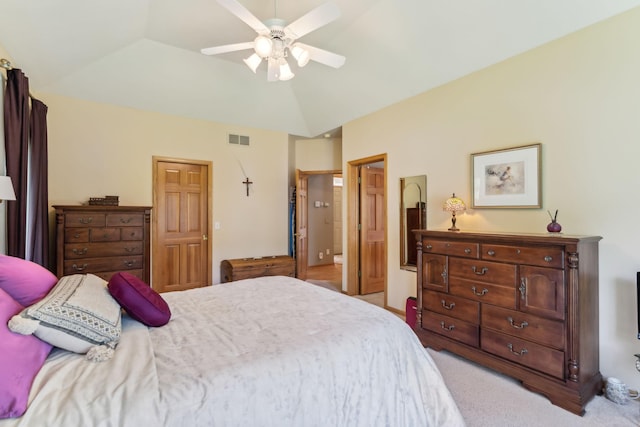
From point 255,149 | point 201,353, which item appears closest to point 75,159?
point 255,149

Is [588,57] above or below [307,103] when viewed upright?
below

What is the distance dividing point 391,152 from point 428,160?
62cm

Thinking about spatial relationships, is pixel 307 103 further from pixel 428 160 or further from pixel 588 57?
pixel 588 57

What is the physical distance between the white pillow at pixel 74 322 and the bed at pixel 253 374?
0.05m

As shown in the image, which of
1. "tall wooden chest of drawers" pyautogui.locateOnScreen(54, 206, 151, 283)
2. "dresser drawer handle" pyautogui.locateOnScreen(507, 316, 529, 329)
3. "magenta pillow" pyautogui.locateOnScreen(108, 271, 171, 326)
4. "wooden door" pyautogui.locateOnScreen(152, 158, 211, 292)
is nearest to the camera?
"magenta pillow" pyautogui.locateOnScreen(108, 271, 171, 326)

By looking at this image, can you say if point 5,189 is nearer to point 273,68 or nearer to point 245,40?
point 273,68

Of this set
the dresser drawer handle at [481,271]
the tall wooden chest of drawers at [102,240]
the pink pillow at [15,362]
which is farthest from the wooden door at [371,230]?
the pink pillow at [15,362]

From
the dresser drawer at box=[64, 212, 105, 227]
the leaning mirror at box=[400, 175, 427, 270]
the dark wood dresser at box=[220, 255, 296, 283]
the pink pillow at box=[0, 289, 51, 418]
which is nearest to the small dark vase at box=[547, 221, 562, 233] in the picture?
the leaning mirror at box=[400, 175, 427, 270]

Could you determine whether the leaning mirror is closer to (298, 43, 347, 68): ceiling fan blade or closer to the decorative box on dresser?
the decorative box on dresser

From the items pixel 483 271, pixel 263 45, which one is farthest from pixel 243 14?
pixel 483 271

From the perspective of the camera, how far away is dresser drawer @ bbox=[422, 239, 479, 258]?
2625 millimetres

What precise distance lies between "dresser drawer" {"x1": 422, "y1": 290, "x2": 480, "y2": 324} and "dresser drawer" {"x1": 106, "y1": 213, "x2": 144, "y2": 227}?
3.42 meters

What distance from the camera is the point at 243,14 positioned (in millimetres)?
2123

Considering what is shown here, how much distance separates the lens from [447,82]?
331 cm
